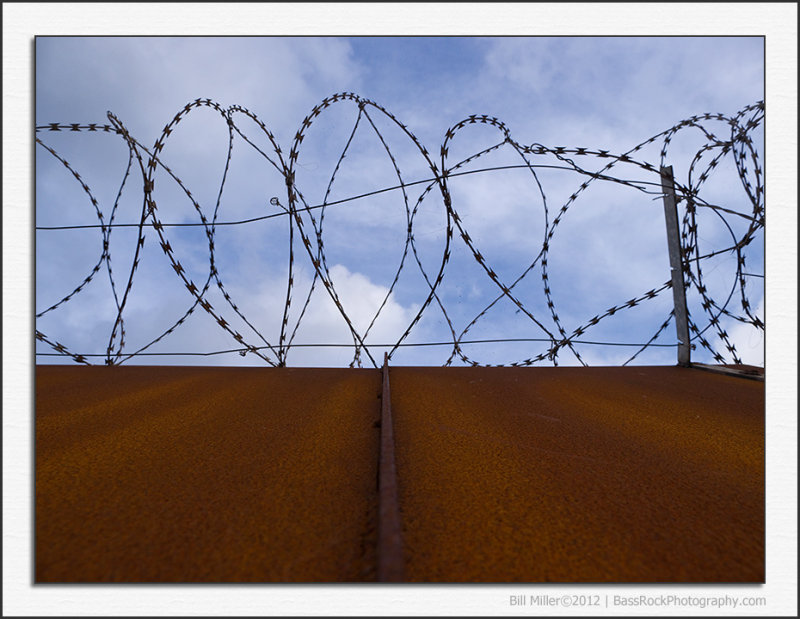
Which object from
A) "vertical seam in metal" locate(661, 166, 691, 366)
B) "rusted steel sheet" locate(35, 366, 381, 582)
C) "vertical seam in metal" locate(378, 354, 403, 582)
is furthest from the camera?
"vertical seam in metal" locate(661, 166, 691, 366)

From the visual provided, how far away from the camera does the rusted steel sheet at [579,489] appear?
3.30ft

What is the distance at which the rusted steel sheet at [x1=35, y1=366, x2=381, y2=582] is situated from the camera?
0.99m

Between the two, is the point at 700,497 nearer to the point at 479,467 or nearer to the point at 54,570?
the point at 479,467

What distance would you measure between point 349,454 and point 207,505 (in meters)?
0.54

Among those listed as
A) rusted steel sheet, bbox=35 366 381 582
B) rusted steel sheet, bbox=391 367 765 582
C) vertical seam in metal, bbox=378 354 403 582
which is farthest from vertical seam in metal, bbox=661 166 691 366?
vertical seam in metal, bbox=378 354 403 582

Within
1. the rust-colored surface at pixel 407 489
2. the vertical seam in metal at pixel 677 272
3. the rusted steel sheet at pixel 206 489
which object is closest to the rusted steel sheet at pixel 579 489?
the rust-colored surface at pixel 407 489

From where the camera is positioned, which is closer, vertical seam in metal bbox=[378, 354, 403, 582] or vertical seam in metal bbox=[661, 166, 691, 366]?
vertical seam in metal bbox=[378, 354, 403, 582]

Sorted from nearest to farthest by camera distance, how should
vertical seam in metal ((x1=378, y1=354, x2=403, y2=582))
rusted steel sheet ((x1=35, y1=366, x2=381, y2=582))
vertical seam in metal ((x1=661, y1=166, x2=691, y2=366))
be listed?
vertical seam in metal ((x1=378, y1=354, x2=403, y2=582))
rusted steel sheet ((x1=35, y1=366, x2=381, y2=582))
vertical seam in metal ((x1=661, y1=166, x2=691, y2=366))

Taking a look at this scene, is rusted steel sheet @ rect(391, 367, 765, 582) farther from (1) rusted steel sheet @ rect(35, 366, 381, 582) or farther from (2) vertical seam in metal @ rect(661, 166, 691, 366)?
(2) vertical seam in metal @ rect(661, 166, 691, 366)

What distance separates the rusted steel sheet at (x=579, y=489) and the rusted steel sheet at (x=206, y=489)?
193 millimetres

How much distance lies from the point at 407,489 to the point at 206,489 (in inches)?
24.0

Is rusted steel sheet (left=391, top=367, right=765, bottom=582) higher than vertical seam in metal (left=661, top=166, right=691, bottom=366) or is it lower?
lower

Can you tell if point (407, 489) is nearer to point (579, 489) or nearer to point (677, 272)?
point (579, 489)

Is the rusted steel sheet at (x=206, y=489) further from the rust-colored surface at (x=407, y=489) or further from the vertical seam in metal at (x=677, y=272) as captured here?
the vertical seam in metal at (x=677, y=272)
